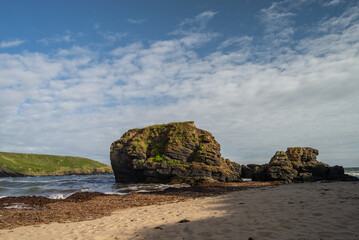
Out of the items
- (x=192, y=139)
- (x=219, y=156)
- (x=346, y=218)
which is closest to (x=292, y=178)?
(x=219, y=156)

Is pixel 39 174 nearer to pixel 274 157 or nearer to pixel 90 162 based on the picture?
pixel 90 162

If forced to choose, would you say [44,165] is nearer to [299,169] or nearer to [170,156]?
[170,156]

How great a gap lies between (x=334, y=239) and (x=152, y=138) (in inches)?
1696

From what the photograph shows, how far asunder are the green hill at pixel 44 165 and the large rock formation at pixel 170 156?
99638 millimetres

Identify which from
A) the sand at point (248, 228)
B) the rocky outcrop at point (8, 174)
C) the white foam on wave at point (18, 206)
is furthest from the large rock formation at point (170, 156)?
the rocky outcrop at point (8, 174)

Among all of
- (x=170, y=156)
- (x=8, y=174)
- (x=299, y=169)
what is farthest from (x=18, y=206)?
(x=8, y=174)

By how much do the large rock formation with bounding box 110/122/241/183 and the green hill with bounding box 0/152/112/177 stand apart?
99.6 m

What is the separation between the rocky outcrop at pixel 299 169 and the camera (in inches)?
1483

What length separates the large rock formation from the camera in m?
37.6

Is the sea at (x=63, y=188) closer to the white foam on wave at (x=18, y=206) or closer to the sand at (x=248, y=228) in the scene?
the white foam on wave at (x=18, y=206)

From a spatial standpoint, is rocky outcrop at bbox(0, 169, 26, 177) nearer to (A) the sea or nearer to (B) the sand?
(A) the sea

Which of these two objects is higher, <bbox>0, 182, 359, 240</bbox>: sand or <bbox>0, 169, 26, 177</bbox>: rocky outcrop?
<bbox>0, 182, 359, 240</bbox>: sand

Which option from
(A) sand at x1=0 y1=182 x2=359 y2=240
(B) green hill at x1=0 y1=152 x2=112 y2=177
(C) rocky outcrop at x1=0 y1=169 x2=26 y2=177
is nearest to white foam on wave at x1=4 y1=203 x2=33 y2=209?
(A) sand at x1=0 y1=182 x2=359 y2=240

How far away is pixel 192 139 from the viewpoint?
138ft
